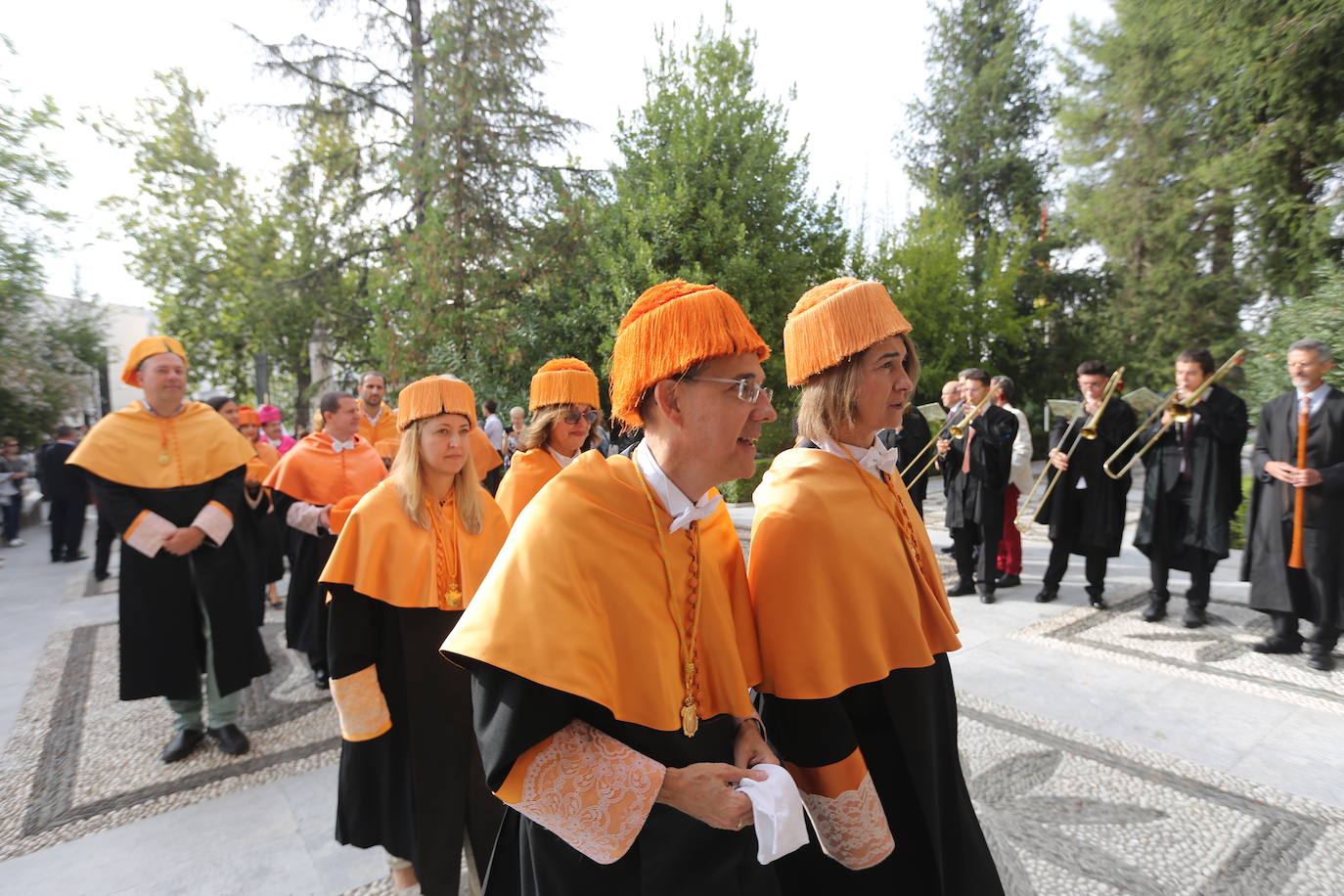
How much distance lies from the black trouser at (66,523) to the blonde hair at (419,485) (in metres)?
11.9

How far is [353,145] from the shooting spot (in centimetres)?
1700

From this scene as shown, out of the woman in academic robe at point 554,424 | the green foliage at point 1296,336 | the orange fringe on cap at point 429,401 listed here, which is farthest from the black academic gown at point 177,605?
the green foliage at point 1296,336

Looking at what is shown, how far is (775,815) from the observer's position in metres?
1.37

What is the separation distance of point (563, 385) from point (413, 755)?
223 centimetres

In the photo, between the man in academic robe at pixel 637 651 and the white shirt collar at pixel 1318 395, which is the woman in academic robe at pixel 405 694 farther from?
the white shirt collar at pixel 1318 395

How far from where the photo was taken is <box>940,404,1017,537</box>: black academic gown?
6855 mm

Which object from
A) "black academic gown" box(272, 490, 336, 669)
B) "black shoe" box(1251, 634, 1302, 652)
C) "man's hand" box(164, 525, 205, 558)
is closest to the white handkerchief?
"man's hand" box(164, 525, 205, 558)

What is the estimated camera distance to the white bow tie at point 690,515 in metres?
1.56

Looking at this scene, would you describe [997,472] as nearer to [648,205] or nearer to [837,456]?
[837,456]

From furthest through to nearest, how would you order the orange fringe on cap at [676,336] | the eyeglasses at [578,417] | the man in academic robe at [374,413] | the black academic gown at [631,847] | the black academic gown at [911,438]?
the black academic gown at [911,438]
the man in academic robe at [374,413]
the eyeglasses at [578,417]
the orange fringe on cap at [676,336]
the black academic gown at [631,847]

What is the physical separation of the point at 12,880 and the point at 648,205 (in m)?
13.5

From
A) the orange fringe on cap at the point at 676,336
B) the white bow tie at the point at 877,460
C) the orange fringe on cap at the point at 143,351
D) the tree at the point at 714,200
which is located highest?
the tree at the point at 714,200

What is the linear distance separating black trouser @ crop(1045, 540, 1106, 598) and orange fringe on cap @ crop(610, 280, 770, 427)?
640cm

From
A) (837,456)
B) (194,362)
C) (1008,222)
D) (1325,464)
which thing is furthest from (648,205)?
(1008,222)
